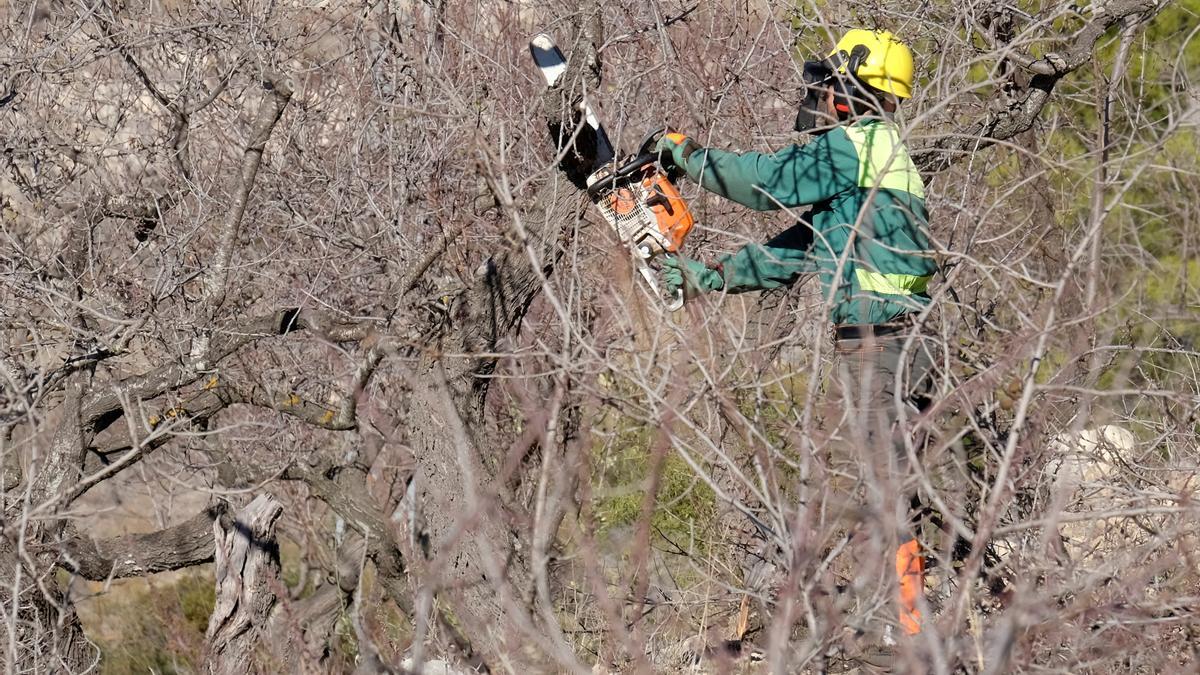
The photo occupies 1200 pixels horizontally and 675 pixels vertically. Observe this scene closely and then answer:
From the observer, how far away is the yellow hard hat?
4152 mm

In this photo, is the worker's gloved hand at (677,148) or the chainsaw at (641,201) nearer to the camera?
the worker's gloved hand at (677,148)

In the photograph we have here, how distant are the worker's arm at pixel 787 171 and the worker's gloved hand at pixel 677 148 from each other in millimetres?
46

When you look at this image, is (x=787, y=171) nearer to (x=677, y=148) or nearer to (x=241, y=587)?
(x=677, y=148)

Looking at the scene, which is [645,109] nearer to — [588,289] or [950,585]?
[588,289]

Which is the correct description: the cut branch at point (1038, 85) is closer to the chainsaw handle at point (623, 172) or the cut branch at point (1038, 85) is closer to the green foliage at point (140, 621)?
the chainsaw handle at point (623, 172)

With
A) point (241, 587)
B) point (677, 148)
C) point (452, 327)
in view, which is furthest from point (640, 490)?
point (677, 148)

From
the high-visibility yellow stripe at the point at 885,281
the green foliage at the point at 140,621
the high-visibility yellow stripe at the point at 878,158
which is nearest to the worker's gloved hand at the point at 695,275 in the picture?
the high-visibility yellow stripe at the point at 885,281

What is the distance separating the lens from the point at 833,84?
433 centimetres

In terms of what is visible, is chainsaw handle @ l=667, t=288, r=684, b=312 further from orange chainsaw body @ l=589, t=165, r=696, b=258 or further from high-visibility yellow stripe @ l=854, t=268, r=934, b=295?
high-visibility yellow stripe @ l=854, t=268, r=934, b=295

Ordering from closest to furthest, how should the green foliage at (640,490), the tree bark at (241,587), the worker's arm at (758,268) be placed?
the worker's arm at (758,268) → the tree bark at (241,587) → the green foliage at (640,490)

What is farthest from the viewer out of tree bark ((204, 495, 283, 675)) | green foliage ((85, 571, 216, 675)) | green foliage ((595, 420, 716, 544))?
green foliage ((85, 571, 216, 675))

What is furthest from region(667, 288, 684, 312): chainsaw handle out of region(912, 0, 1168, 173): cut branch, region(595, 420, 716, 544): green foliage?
region(595, 420, 716, 544): green foliage

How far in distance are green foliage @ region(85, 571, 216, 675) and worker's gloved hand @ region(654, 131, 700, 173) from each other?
4293 millimetres

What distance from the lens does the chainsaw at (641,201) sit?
14.3 ft
